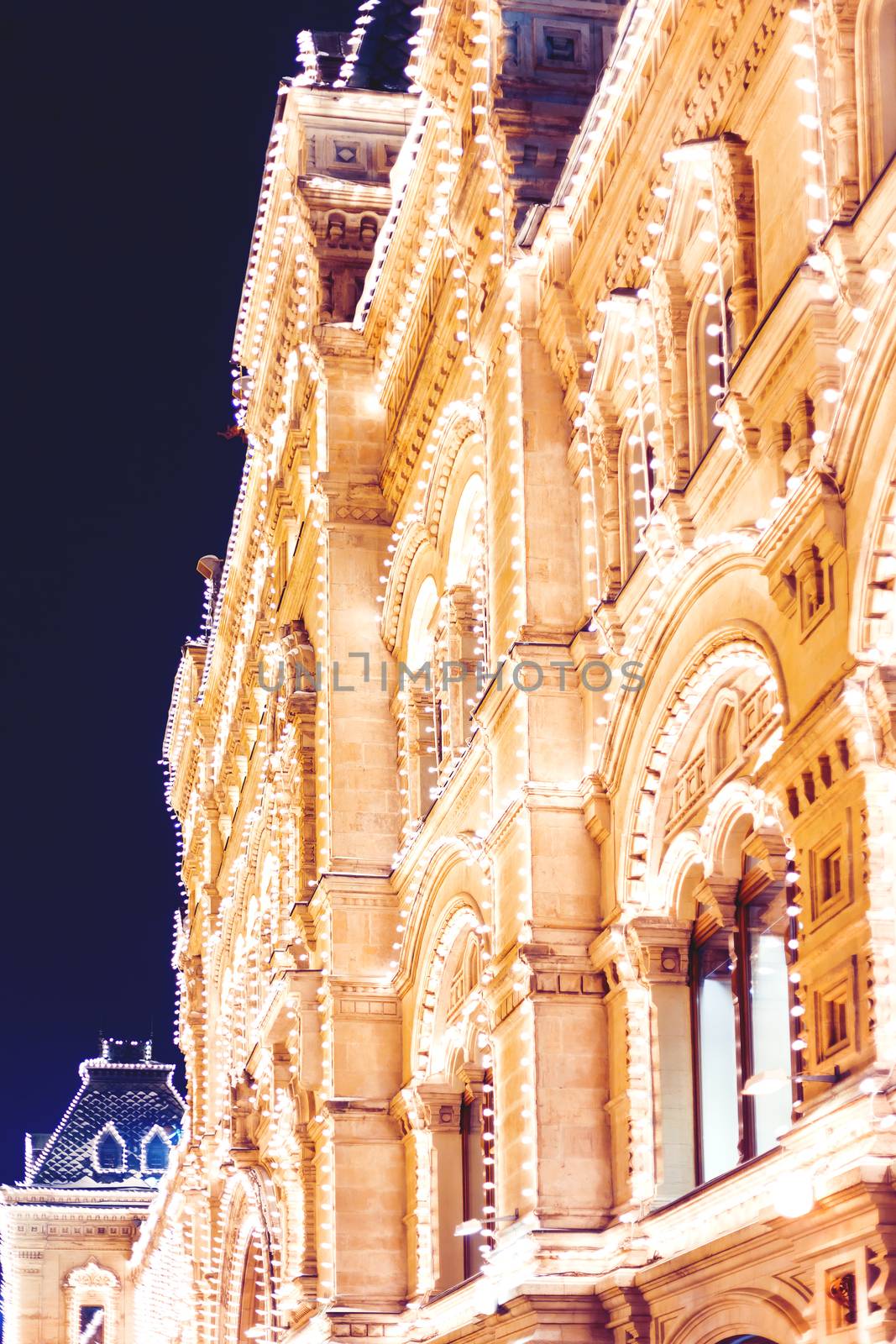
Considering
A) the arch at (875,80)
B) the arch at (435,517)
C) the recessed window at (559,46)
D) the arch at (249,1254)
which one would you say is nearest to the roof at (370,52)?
the arch at (435,517)

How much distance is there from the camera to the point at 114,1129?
77688mm

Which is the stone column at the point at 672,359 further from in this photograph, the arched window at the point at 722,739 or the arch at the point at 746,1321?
the arch at the point at 746,1321

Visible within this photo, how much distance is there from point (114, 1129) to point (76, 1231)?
14.8 ft

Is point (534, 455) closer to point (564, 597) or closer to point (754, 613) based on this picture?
point (564, 597)

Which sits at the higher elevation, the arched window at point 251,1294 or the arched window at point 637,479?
the arched window at point 637,479

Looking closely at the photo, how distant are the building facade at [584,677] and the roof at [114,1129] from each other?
4073 cm

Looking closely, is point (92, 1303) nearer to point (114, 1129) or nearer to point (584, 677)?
point (114, 1129)

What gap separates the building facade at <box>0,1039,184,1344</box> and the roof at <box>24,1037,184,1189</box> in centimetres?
5

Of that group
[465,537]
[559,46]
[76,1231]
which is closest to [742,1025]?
[465,537]

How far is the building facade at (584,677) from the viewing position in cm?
1555

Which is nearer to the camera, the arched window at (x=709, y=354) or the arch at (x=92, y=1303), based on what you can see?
the arched window at (x=709, y=354)

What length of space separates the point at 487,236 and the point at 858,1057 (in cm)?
1203

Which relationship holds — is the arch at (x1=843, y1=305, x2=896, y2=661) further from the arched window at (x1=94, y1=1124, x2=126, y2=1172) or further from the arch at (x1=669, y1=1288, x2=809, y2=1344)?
the arched window at (x1=94, y1=1124, x2=126, y2=1172)

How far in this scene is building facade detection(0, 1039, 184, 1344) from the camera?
73.2 metres
